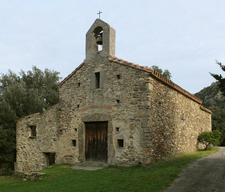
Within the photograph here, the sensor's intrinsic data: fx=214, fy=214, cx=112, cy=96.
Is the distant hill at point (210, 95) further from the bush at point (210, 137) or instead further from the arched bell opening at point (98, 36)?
the arched bell opening at point (98, 36)

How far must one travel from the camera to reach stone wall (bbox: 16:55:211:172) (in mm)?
8922

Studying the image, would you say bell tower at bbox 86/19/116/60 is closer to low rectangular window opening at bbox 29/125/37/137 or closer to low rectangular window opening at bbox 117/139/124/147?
low rectangular window opening at bbox 117/139/124/147

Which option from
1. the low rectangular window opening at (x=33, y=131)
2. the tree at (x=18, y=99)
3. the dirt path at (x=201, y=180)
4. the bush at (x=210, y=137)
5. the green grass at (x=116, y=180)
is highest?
the tree at (x=18, y=99)

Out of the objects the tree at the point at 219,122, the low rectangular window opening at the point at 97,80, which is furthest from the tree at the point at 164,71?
the low rectangular window opening at the point at 97,80

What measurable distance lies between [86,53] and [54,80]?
1172 cm

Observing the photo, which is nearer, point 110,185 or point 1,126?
point 110,185

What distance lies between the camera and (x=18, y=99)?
641 inches

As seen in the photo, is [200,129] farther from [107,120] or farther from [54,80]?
[54,80]

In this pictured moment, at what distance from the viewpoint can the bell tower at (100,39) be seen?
10258 millimetres

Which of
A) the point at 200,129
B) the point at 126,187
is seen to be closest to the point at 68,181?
the point at 126,187

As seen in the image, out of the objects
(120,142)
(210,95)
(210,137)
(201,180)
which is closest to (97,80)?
(120,142)

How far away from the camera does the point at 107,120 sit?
31.8 ft

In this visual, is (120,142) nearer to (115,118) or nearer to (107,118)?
(115,118)

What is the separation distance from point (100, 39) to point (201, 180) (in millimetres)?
7625
